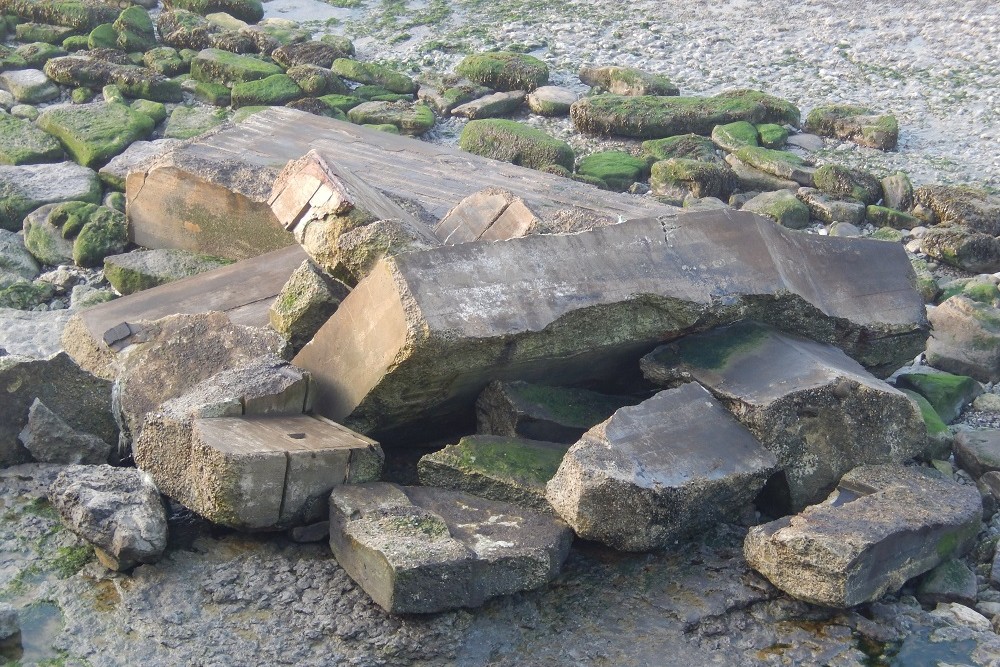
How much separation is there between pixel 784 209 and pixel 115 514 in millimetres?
5058

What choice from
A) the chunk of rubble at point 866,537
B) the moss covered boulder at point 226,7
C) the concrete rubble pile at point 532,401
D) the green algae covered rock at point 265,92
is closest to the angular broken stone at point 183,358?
the concrete rubble pile at point 532,401

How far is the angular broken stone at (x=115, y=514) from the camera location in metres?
3.93

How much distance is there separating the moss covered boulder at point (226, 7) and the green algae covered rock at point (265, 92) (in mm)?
2121

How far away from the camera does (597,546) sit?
4.14m

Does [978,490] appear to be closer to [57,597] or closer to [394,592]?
[394,592]

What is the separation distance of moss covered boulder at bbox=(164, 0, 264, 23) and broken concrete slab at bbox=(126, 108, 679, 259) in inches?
190

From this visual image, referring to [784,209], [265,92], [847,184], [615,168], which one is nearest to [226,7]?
[265,92]

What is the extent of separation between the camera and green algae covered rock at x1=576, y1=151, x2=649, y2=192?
27.2 ft

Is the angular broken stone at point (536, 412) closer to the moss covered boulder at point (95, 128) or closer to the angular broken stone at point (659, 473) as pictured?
the angular broken stone at point (659, 473)

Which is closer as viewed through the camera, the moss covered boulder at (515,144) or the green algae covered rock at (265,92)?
the moss covered boulder at (515,144)

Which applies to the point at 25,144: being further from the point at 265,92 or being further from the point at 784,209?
the point at 784,209

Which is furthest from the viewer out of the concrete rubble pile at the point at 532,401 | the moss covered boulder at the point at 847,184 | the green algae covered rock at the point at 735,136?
the green algae covered rock at the point at 735,136

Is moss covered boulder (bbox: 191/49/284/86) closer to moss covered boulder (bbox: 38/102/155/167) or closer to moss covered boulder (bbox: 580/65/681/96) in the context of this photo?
moss covered boulder (bbox: 38/102/155/167)

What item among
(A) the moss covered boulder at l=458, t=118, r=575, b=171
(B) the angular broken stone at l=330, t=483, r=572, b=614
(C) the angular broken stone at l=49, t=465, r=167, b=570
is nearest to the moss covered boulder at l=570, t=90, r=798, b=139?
(A) the moss covered boulder at l=458, t=118, r=575, b=171
